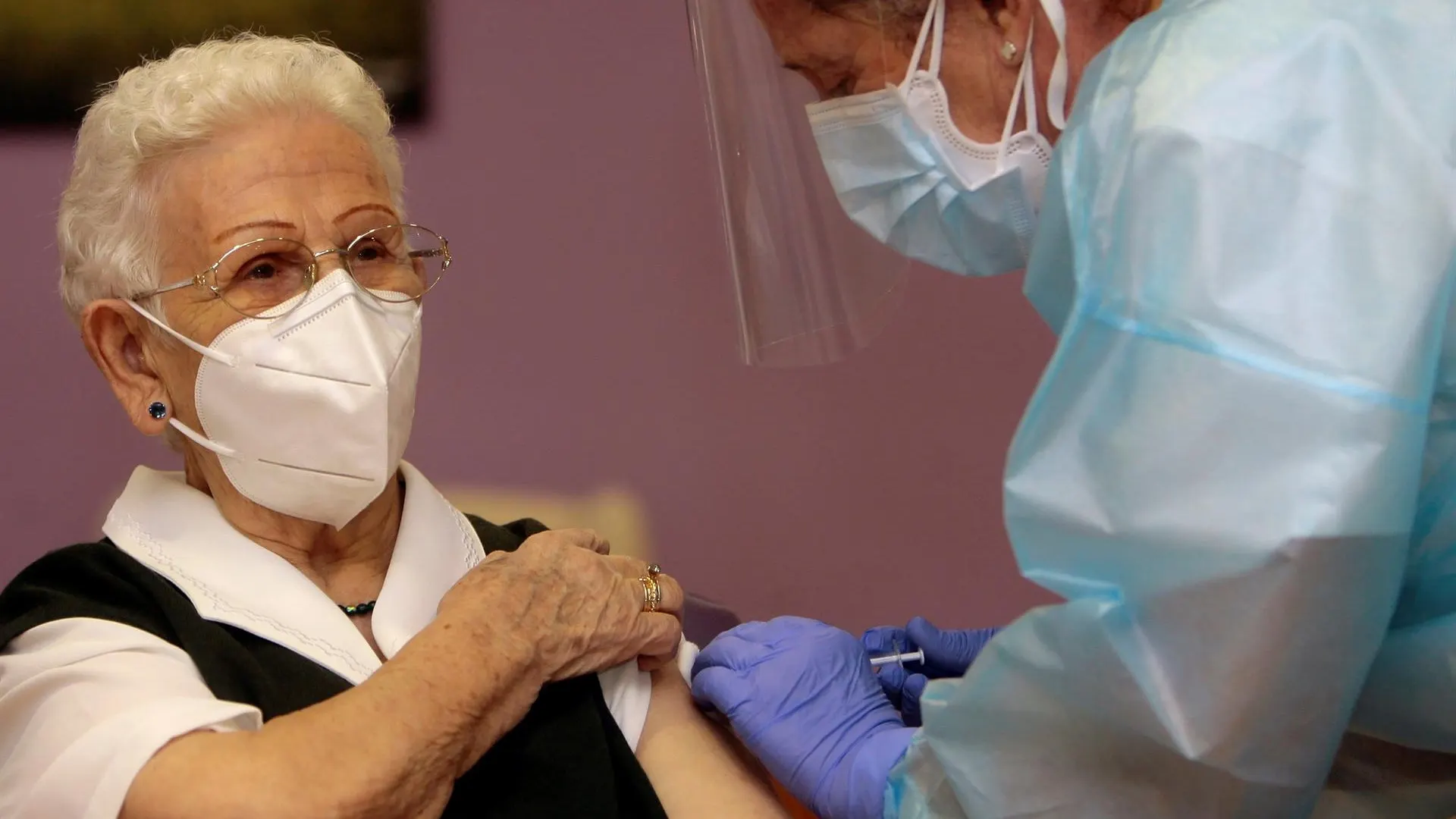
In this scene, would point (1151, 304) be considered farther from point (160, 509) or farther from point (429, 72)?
point (429, 72)

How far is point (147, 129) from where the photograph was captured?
4.62 feet

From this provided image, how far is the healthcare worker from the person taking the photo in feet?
2.93

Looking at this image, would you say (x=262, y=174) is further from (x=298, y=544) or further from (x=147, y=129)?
(x=298, y=544)

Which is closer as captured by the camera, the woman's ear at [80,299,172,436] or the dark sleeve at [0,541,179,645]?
the dark sleeve at [0,541,179,645]

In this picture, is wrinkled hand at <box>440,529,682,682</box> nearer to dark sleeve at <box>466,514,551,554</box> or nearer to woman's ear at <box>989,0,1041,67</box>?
dark sleeve at <box>466,514,551,554</box>

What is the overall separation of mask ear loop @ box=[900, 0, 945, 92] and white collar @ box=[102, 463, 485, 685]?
0.79 m

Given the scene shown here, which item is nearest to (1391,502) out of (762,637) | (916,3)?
(916,3)

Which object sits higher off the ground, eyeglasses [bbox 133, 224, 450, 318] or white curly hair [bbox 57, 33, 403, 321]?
white curly hair [bbox 57, 33, 403, 321]

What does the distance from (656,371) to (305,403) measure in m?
0.91

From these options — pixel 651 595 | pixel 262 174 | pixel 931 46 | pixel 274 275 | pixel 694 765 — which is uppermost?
pixel 931 46

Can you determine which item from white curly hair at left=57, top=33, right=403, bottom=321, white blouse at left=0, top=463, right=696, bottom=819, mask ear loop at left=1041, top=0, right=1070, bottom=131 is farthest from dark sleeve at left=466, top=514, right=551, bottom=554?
mask ear loop at left=1041, top=0, right=1070, bottom=131

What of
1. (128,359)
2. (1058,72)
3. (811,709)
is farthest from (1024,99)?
(128,359)

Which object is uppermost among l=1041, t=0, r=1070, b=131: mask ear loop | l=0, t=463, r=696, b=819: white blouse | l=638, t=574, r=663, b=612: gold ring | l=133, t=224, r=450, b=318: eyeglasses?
l=1041, t=0, r=1070, b=131: mask ear loop

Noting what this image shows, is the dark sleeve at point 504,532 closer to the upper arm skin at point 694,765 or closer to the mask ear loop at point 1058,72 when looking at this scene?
the upper arm skin at point 694,765
